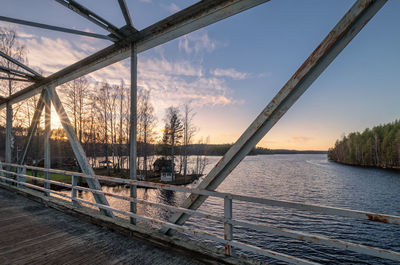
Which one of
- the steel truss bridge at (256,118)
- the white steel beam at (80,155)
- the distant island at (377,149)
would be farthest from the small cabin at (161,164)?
the distant island at (377,149)

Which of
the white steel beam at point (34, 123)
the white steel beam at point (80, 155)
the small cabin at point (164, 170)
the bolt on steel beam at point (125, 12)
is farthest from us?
the small cabin at point (164, 170)

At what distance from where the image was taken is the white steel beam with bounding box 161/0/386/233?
1.67m

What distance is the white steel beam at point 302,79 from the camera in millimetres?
1673

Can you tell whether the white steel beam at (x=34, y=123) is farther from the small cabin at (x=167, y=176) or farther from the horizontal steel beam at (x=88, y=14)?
the small cabin at (x=167, y=176)

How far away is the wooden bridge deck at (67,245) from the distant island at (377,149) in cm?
7342

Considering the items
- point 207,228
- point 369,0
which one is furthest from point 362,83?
point 369,0

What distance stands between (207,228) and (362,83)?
20.1m

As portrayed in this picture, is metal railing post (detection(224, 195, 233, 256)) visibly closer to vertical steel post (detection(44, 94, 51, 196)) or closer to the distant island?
vertical steel post (detection(44, 94, 51, 196))

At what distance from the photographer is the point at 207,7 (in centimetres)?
265

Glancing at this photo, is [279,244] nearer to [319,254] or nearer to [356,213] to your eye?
[319,254]

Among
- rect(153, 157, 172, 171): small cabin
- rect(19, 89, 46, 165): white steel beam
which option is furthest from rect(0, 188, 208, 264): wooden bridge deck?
rect(153, 157, 172, 171): small cabin

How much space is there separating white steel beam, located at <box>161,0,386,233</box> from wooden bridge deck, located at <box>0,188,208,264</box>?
1342mm

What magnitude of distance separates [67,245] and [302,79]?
4.37 metres

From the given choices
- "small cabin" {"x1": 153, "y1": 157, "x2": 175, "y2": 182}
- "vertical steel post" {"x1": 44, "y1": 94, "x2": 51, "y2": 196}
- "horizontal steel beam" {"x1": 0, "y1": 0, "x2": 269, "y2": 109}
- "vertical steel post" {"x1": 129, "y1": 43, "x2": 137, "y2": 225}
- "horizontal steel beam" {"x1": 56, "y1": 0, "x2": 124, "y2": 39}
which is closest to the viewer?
"horizontal steel beam" {"x1": 0, "y1": 0, "x2": 269, "y2": 109}
